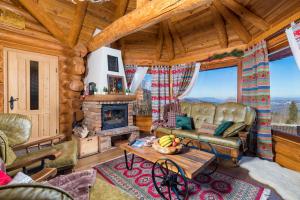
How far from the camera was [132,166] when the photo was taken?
269cm

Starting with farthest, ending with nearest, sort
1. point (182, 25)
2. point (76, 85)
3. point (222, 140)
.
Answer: point (182, 25) → point (76, 85) → point (222, 140)

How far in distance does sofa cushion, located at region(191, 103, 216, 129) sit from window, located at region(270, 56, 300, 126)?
115 centimetres

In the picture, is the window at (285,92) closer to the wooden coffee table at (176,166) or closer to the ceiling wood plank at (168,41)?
the wooden coffee table at (176,166)

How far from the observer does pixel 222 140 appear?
9.29 feet

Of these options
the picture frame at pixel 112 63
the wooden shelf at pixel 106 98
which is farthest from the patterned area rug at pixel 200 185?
the picture frame at pixel 112 63

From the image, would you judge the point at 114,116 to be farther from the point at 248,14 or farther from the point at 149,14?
the point at 248,14

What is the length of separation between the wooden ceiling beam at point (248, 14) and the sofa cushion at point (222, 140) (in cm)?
216

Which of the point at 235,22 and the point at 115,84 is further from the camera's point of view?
the point at 115,84

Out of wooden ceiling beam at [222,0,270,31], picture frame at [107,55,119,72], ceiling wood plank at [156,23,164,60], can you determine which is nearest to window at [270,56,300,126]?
wooden ceiling beam at [222,0,270,31]

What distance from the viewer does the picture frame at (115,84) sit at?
12.9 feet

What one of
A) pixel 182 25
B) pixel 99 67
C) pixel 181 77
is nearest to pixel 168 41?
pixel 182 25

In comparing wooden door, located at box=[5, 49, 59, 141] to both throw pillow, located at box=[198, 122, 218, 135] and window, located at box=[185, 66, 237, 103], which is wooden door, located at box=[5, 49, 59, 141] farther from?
window, located at box=[185, 66, 237, 103]

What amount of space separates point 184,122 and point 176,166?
1984 mm

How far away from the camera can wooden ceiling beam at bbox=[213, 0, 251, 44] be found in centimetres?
340
